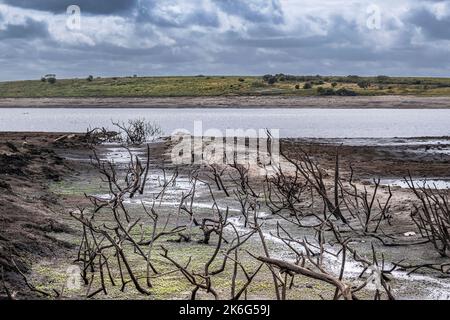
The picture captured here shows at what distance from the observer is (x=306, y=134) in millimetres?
42562

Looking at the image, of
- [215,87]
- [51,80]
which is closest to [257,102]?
[215,87]

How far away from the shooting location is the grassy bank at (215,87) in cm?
8356

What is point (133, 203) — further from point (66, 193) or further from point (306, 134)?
point (306, 134)

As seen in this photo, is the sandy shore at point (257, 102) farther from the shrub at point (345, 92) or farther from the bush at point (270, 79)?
the bush at point (270, 79)

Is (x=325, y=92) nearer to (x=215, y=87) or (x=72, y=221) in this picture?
(x=215, y=87)

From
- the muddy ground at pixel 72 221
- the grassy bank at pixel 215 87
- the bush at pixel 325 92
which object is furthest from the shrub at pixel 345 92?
the muddy ground at pixel 72 221

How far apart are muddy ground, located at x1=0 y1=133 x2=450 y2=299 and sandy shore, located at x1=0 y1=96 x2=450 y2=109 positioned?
46.8m

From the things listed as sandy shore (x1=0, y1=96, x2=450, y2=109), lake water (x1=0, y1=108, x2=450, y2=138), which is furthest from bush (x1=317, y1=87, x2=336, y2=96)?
lake water (x1=0, y1=108, x2=450, y2=138)

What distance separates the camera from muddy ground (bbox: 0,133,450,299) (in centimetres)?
758

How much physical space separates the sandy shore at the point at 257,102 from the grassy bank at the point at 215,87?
2536 millimetres

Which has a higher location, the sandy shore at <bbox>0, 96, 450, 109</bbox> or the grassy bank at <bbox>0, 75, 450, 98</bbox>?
the grassy bank at <bbox>0, 75, 450, 98</bbox>

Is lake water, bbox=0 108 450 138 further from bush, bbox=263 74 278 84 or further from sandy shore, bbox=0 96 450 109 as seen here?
bush, bbox=263 74 278 84
